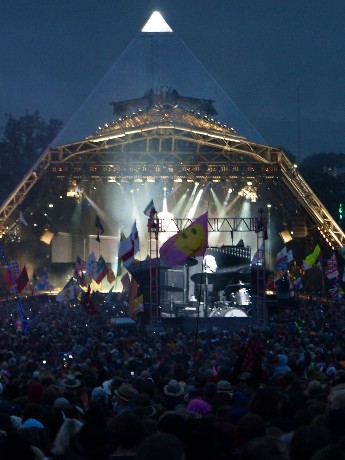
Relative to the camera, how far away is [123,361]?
1420cm

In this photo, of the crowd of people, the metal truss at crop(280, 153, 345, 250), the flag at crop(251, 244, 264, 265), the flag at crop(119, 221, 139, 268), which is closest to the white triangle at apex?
the metal truss at crop(280, 153, 345, 250)

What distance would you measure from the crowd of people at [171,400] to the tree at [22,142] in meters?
43.6

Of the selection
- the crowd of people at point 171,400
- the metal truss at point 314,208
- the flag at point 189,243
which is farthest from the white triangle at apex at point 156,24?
the crowd of people at point 171,400

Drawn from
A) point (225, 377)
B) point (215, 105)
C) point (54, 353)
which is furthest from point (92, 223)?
point (225, 377)

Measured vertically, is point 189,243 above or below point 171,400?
above

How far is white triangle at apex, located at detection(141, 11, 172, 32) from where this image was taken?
1761 inches

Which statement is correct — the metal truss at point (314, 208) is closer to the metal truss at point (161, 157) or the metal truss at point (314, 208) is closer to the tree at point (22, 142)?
the metal truss at point (161, 157)

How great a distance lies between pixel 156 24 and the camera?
45000 mm

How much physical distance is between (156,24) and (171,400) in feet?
123

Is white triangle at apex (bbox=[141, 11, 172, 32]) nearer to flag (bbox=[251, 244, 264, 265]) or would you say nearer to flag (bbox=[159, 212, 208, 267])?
flag (bbox=[251, 244, 264, 265])

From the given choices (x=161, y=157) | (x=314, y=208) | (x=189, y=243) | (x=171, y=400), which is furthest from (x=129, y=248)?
(x=171, y=400)

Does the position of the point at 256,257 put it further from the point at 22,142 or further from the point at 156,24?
the point at 22,142

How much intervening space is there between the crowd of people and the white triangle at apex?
84.5ft

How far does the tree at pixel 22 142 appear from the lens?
210ft
